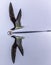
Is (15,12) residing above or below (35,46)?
above

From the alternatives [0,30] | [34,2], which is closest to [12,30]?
[0,30]

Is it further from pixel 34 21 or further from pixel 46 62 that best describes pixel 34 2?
pixel 46 62

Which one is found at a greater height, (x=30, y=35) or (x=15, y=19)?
(x=15, y=19)

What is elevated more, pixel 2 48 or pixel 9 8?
pixel 9 8

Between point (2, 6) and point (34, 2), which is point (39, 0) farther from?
point (2, 6)

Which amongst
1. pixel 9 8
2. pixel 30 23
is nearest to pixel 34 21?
pixel 30 23

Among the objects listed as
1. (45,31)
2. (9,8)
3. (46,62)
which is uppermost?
(9,8)
